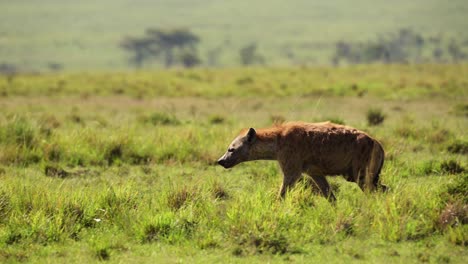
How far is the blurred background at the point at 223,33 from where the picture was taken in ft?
361

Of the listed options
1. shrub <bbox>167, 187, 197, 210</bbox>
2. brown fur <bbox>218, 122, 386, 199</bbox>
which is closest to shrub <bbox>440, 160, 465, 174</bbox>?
brown fur <bbox>218, 122, 386, 199</bbox>

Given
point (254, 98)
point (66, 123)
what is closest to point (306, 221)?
point (66, 123)

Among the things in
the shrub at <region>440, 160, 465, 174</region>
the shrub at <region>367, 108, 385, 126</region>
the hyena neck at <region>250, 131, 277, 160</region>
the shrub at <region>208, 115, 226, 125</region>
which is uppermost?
the hyena neck at <region>250, 131, 277, 160</region>

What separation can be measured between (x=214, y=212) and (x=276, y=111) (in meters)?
15.0

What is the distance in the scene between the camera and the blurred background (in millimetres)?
110062

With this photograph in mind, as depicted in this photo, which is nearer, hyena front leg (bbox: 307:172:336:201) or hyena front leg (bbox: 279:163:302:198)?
hyena front leg (bbox: 279:163:302:198)

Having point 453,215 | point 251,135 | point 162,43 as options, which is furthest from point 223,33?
point 453,215

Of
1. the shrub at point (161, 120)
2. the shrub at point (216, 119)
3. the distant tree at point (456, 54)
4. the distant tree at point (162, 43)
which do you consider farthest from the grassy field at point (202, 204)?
the distant tree at point (456, 54)

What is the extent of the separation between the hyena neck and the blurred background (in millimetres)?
79636

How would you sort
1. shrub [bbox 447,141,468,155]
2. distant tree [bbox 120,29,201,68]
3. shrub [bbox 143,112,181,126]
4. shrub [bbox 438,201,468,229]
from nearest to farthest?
1. shrub [bbox 438,201,468,229]
2. shrub [bbox 447,141,468,155]
3. shrub [bbox 143,112,181,126]
4. distant tree [bbox 120,29,201,68]

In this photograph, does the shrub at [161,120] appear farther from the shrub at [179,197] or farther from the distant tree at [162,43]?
the distant tree at [162,43]

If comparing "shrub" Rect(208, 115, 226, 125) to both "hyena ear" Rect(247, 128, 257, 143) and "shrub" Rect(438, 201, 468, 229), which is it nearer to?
"hyena ear" Rect(247, 128, 257, 143)

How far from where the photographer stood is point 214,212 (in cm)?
764

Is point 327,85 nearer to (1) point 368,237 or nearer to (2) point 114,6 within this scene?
(1) point 368,237
